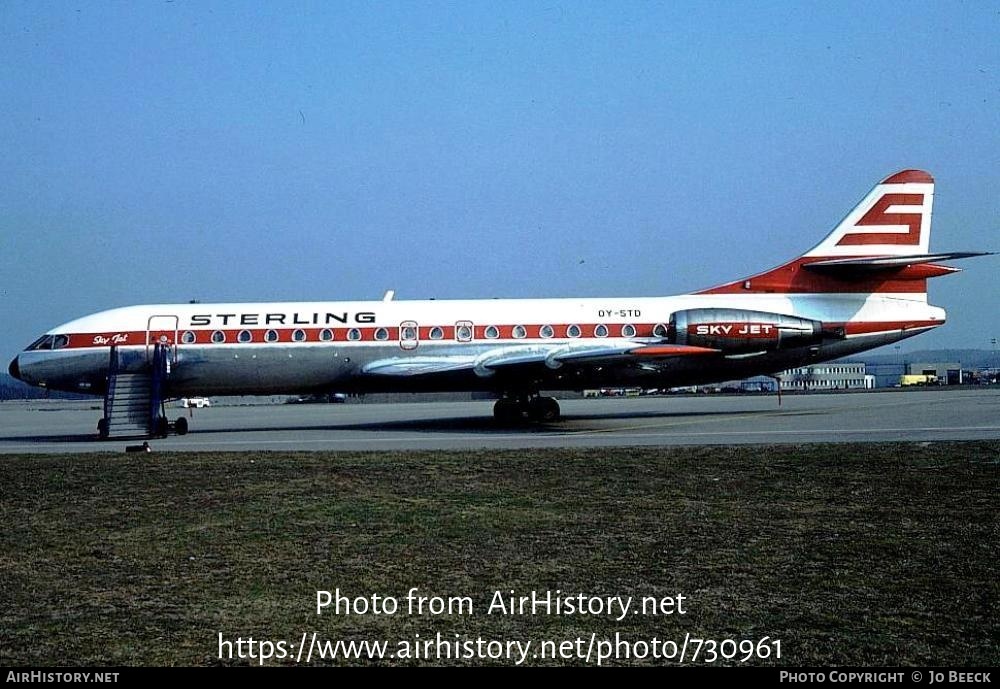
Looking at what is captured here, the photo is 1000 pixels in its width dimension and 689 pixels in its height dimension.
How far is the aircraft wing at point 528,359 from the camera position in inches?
938

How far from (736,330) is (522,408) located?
21.0 feet

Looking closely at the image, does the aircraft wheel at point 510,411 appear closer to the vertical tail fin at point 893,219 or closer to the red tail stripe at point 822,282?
the red tail stripe at point 822,282

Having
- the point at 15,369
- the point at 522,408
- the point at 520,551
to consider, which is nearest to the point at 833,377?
the point at 522,408

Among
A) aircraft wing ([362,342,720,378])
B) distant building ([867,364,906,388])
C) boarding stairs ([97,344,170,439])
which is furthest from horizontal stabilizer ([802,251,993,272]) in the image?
distant building ([867,364,906,388])

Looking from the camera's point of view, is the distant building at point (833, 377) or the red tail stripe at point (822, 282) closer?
the red tail stripe at point (822, 282)

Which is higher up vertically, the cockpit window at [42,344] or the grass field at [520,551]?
the cockpit window at [42,344]

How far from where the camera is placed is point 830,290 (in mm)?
26609

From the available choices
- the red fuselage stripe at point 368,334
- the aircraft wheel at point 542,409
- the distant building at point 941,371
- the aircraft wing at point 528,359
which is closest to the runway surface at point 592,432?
the aircraft wheel at point 542,409

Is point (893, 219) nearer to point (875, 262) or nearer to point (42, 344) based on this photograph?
point (875, 262)

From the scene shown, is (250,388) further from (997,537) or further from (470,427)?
(997,537)

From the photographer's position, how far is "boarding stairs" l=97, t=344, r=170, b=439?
23.5 metres

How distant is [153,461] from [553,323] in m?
12.8

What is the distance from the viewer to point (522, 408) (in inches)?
1051
